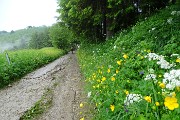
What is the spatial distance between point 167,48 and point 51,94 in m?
4.87

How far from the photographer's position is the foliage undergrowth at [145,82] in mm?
2104

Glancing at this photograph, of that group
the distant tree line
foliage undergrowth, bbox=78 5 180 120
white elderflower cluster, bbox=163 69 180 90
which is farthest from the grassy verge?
white elderflower cluster, bbox=163 69 180 90

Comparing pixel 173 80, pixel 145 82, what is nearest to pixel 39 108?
pixel 145 82

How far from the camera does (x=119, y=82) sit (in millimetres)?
3916

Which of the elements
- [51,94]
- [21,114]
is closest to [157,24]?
[51,94]

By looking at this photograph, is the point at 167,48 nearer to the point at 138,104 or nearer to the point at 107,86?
the point at 107,86

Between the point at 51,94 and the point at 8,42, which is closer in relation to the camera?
the point at 51,94

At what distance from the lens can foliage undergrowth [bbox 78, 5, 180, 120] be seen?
6.90 feet

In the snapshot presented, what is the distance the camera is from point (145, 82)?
121 inches

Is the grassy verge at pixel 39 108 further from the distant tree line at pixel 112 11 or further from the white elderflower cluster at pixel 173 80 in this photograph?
the white elderflower cluster at pixel 173 80

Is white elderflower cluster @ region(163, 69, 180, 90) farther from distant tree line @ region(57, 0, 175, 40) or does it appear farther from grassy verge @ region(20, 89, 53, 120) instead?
distant tree line @ region(57, 0, 175, 40)

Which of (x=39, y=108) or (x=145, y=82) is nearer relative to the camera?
(x=145, y=82)

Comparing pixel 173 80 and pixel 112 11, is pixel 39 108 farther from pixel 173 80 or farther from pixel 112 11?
pixel 112 11

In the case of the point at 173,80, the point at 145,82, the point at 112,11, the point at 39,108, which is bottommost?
the point at 39,108
